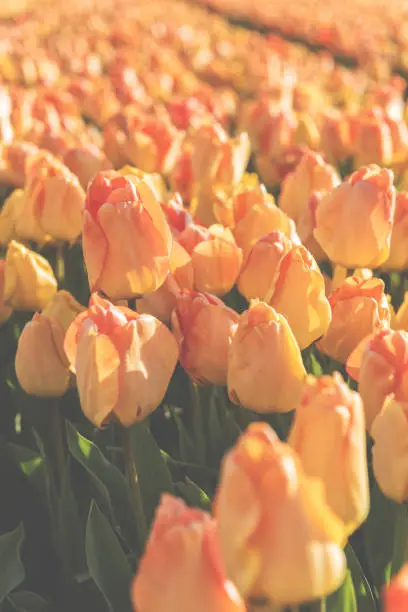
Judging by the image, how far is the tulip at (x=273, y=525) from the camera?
0.71 m

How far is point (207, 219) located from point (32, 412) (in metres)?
0.83

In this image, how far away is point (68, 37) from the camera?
25.8ft

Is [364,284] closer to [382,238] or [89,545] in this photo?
[382,238]

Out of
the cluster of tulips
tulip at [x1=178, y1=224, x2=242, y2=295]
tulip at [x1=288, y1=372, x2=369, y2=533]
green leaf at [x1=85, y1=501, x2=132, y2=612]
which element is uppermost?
tulip at [x1=288, y1=372, x2=369, y2=533]

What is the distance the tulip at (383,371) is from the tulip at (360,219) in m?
0.53

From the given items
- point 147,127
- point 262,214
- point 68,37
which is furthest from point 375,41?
point 262,214

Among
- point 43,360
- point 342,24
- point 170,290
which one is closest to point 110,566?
point 43,360

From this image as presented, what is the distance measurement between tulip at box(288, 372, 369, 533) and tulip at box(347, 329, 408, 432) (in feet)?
0.65

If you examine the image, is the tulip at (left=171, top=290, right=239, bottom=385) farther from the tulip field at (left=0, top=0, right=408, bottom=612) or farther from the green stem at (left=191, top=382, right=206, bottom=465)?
the green stem at (left=191, top=382, right=206, bottom=465)

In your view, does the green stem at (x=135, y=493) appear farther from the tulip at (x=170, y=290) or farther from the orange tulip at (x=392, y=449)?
the orange tulip at (x=392, y=449)

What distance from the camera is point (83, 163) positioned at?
8.57 ft

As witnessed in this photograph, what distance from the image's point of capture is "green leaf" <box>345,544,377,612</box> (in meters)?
1.25

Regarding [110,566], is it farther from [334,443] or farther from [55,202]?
[55,202]

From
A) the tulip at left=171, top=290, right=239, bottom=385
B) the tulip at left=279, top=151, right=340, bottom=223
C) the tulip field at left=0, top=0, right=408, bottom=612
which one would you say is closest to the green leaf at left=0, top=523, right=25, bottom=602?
the tulip field at left=0, top=0, right=408, bottom=612
